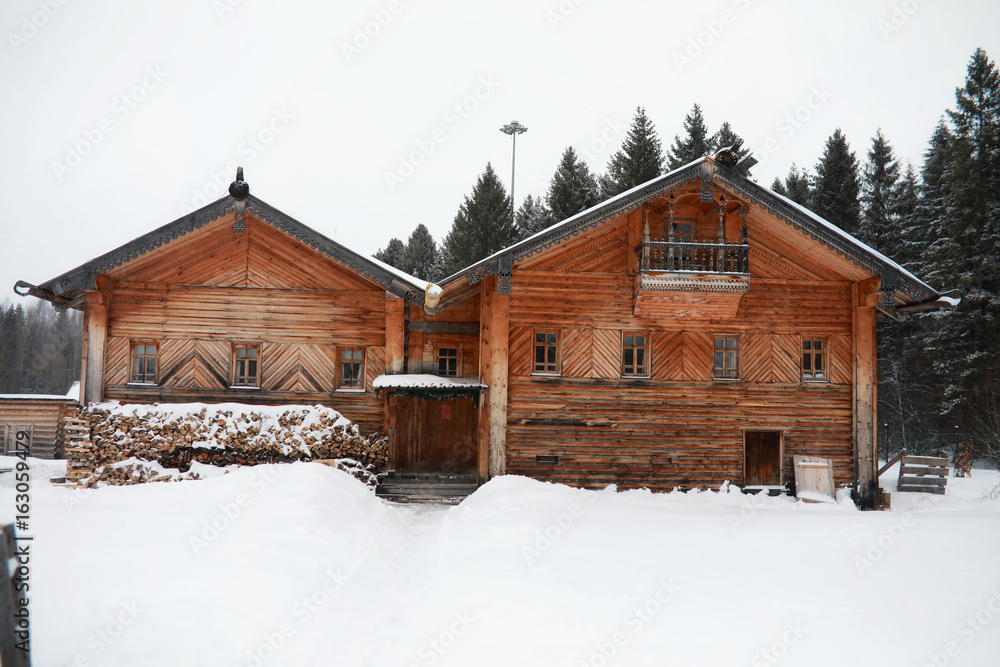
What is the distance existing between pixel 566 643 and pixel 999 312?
2879cm

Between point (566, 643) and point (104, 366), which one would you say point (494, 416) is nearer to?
point (566, 643)

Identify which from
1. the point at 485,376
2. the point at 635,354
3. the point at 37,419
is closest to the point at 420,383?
the point at 485,376

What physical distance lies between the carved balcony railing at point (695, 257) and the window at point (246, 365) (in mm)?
10765

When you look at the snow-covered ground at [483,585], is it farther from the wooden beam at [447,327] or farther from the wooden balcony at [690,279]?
the wooden beam at [447,327]

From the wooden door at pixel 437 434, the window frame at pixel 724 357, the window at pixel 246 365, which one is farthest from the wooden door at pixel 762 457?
the window at pixel 246 365

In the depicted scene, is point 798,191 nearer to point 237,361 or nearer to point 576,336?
point 576,336

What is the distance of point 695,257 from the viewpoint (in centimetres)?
1484

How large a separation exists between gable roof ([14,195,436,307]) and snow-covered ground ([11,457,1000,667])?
5.94 metres

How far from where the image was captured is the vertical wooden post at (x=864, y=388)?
49.9 feet

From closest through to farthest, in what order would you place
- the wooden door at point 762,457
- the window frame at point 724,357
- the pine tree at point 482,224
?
the window frame at point 724,357 < the wooden door at point 762,457 < the pine tree at point 482,224

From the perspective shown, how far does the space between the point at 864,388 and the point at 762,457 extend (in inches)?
128

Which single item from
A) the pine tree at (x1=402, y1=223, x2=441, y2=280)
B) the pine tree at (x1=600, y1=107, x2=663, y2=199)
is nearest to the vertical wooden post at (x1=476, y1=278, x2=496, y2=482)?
the pine tree at (x1=600, y1=107, x2=663, y2=199)

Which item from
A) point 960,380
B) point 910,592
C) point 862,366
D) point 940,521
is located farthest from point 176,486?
point 960,380

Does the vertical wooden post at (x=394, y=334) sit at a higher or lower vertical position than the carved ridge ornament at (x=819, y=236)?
lower
